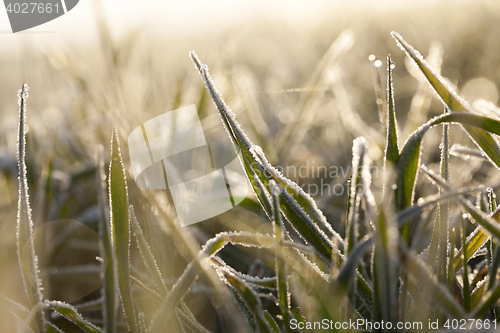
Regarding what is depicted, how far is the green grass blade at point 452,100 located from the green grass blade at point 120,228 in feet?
1.45

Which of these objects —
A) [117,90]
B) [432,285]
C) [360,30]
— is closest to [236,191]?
[117,90]

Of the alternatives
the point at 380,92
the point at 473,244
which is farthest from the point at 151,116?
the point at 473,244

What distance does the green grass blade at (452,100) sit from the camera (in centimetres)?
55

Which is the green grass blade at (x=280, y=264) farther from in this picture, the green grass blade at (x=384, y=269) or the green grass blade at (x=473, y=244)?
the green grass blade at (x=473, y=244)

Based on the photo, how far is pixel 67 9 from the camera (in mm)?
1150

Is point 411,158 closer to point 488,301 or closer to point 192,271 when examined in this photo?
point 488,301

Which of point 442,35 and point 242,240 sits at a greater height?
point 442,35

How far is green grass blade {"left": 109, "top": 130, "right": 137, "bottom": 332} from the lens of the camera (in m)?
0.51

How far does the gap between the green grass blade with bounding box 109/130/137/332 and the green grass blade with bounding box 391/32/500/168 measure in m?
0.44

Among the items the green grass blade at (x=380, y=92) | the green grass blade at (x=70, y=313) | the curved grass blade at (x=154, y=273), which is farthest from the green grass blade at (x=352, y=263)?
the green grass blade at (x=380, y=92)

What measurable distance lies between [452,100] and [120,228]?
0.50 metres

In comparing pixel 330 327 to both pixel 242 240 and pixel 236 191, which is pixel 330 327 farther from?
pixel 236 191

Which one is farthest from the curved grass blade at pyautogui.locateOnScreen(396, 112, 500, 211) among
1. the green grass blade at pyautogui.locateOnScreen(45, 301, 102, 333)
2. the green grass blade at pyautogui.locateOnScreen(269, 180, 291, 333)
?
the green grass blade at pyautogui.locateOnScreen(45, 301, 102, 333)

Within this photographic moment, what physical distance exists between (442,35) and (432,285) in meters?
2.92
